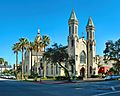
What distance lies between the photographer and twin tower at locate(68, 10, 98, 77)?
296 feet

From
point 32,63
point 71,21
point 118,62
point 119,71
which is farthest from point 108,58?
point 32,63

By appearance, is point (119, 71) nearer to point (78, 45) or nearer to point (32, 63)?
point (78, 45)

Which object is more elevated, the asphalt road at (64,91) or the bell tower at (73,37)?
the bell tower at (73,37)

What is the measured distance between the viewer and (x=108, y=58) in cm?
8025

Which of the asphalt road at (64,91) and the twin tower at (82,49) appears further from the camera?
the twin tower at (82,49)

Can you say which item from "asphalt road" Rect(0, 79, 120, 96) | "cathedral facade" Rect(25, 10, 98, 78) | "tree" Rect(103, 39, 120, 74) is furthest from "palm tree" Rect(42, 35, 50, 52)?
"asphalt road" Rect(0, 79, 120, 96)

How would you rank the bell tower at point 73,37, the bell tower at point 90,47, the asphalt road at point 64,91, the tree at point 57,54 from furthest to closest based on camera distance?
the bell tower at point 90,47
the bell tower at point 73,37
the tree at point 57,54
the asphalt road at point 64,91

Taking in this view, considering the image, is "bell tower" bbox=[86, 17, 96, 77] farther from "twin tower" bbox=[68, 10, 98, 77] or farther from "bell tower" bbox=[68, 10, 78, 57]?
"bell tower" bbox=[68, 10, 78, 57]

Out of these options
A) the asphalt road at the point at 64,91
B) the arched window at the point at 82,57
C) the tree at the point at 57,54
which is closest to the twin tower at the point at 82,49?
the arched window at the point at 82,57

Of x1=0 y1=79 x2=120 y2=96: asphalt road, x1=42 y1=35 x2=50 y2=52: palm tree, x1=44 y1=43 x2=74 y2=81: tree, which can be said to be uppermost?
x1=42 y1=35 x2=50 y2=52: palm tree

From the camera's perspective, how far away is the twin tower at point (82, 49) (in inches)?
3553

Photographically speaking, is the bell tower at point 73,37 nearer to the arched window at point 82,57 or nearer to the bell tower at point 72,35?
the bell tower at point 72,35

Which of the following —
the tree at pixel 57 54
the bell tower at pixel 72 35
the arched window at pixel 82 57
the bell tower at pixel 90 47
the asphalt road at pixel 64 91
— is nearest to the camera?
the asphalt road at pixel 64 91

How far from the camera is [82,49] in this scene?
93.8 meters
